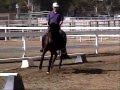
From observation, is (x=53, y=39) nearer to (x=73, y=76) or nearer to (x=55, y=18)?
(x=55, y=18)

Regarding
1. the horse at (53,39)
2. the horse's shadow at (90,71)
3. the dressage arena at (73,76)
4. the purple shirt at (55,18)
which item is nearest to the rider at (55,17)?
the purple shirt at (55,18)

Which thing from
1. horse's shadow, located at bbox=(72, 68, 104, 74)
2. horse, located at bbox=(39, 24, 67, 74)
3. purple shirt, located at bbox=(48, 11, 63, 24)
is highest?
purple shirt, located at bbox=(48, 11, 63, 24)

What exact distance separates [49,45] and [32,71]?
1296 millimetres

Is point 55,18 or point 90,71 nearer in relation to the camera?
point 55,18

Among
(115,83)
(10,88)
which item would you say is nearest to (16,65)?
(115,83)

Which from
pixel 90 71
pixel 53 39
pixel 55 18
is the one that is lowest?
pixel 90 71

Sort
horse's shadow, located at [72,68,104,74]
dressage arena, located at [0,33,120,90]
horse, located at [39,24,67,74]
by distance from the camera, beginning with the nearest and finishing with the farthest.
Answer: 1. dressage arena, located at [0,33,120,90]
2. horse, located at [39,24,67,74]
3. horse's shadow, located at [72,68,104,74]

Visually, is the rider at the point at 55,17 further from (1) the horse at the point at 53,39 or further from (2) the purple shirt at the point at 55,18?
(1) the horse at the point at 53,39

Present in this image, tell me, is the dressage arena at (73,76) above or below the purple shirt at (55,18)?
below

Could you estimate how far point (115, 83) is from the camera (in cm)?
1114

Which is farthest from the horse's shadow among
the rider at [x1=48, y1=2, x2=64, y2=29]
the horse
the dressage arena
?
the rider at [x1=48, y1=2, x2=64, y2=29]

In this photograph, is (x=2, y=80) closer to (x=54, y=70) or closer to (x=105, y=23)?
(x=54, y=70)

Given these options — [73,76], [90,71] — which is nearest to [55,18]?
[73,76]

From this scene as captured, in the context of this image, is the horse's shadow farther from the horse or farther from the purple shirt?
the purple shirt
